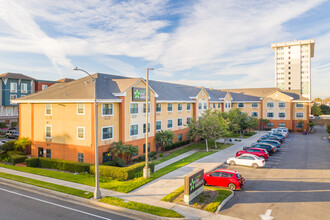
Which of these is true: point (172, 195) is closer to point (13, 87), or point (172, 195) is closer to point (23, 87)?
point (13, 87)

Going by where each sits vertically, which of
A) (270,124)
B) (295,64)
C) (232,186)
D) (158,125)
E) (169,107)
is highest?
(295,64)

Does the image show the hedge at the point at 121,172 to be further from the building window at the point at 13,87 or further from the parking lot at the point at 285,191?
the building window at the point at 13,87

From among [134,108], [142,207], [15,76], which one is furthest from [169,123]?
[15,76]

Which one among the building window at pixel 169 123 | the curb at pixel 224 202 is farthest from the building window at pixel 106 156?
the curb at pixel 224 202

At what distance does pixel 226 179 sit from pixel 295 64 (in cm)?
11747

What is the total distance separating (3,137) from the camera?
4891 cm

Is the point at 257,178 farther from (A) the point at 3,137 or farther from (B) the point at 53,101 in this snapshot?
(A) the point at 3,137

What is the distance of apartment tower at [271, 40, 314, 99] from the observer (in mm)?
115500

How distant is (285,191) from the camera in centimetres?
1905

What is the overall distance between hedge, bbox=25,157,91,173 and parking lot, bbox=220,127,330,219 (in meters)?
15.2

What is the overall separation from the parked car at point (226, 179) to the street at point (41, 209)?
8805mm

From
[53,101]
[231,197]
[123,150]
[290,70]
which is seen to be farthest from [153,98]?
[290,70]

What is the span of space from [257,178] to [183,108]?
24.6m

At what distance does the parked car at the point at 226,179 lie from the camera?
63.0ft
